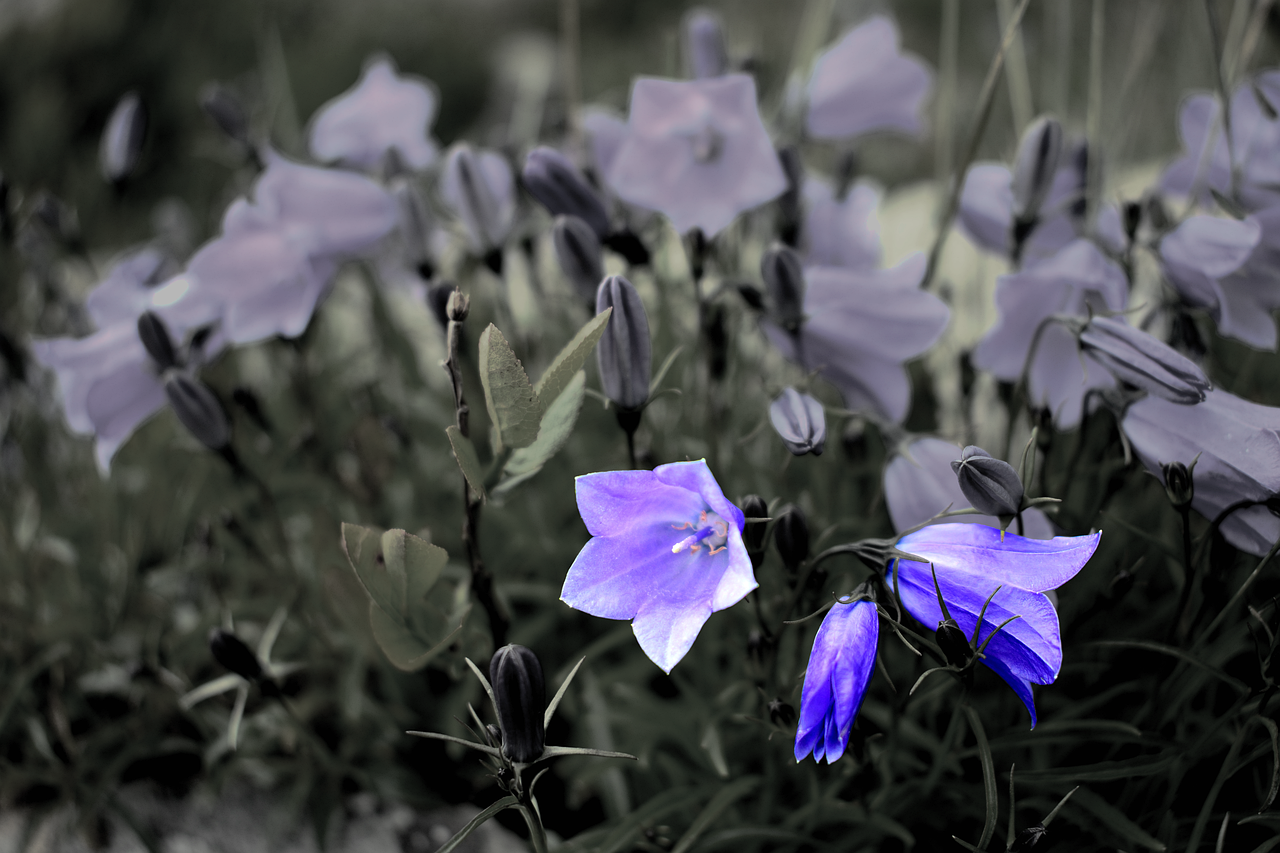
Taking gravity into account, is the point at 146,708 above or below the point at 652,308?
below

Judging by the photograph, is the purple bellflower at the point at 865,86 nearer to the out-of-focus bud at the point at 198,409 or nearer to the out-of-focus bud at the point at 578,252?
the out-of-focus bud at the point at 578,252

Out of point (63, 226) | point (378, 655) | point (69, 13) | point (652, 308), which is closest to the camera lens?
point (378, 655)

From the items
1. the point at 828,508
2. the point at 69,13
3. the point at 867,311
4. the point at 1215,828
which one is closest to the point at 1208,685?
the point at 1215,828

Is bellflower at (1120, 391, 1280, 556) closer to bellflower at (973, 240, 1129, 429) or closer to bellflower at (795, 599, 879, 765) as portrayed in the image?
bellflower at (973, 240, 1129, 429)

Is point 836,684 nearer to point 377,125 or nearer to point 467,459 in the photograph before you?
point 467,459

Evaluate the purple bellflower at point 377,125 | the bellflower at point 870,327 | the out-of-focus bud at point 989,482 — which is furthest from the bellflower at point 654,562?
the purple bellflower at point 377,125

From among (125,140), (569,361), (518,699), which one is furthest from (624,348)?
(125,140)

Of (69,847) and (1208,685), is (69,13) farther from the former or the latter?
(1208,685)
